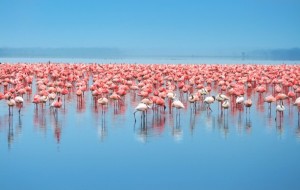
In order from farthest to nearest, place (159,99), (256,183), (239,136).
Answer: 1. (159,99)
2. (239,136)
3. (256,183)

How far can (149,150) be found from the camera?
454 inches

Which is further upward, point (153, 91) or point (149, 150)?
point (153, 91)

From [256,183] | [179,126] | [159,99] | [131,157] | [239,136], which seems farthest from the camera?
[159,99]

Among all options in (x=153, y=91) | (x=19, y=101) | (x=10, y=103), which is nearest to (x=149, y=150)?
(x=10, y=103)

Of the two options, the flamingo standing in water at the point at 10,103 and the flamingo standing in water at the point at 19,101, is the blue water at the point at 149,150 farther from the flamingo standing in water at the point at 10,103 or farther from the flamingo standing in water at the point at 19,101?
the flamingo standing in water at the point at 19,101

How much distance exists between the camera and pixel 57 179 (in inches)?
375

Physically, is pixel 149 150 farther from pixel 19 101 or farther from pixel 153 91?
pixel 153 91

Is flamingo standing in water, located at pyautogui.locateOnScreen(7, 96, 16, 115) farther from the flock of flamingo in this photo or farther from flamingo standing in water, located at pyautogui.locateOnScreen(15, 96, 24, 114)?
flamingo standing in water, located at pyautogui.locateOnScreen(15, 96, 24, 114)

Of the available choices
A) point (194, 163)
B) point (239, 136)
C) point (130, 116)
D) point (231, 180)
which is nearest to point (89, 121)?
point (130, 116)

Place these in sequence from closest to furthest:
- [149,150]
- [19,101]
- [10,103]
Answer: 1. [149,150]
2. [10,103]
3. [19,101]

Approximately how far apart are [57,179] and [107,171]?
0.91m

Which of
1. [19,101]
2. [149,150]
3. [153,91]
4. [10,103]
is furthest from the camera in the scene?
[153,91]

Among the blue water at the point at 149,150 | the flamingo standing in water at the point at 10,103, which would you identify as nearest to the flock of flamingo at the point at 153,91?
the flamingo standing in water at the point at 10,103

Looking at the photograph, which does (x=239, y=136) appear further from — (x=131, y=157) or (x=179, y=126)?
(x=131, y=157)
